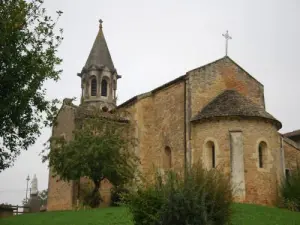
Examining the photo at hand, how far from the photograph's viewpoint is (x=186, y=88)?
29.8m

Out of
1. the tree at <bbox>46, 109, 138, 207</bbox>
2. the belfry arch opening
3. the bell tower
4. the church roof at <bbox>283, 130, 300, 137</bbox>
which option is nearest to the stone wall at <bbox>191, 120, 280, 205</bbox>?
the tree at <bbox>46, 109, 138, 207</bbox>

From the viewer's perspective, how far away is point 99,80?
142 feet

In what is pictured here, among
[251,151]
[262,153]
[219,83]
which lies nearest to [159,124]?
[219,83]

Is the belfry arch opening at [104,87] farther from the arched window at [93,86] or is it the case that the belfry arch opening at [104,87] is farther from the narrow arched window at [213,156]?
the narrow arched window at [213,156]

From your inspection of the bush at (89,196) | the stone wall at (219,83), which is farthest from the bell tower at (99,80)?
the stone wall at (219,83)

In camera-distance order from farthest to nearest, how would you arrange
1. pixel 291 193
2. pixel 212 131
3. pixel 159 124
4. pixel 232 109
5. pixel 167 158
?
1. pixel 159 124
2. pixel 167 158
3. pixel 212 131
4. pixel 232 109
5. pixel 291 193

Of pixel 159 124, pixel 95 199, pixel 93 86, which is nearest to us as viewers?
pixel 95 199

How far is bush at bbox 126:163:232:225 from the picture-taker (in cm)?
1409

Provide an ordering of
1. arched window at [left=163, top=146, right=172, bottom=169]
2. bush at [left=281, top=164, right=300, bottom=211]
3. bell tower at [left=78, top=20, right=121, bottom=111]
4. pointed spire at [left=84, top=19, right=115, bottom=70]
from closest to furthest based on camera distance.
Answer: bush at [left=281, top=164, right=300, bottom=211] < arched window at [left=163, top=146, right=172, bottom=169] < bell tower at [left=78, top=20, right=121, bottom=111] < pointed spire at [left=84, top=19, right=115, bottom=70]

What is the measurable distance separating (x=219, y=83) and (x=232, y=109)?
13.3ft

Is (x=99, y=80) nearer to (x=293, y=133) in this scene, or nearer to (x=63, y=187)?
(x=63, y=187)

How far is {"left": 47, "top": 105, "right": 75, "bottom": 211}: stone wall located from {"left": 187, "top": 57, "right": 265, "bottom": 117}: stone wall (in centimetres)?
970

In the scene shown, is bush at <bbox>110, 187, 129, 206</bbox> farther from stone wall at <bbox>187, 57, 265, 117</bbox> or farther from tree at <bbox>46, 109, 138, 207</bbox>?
stone wall at <bbox>187, 57, 265, 117</bbox>

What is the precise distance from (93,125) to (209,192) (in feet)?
47.6
